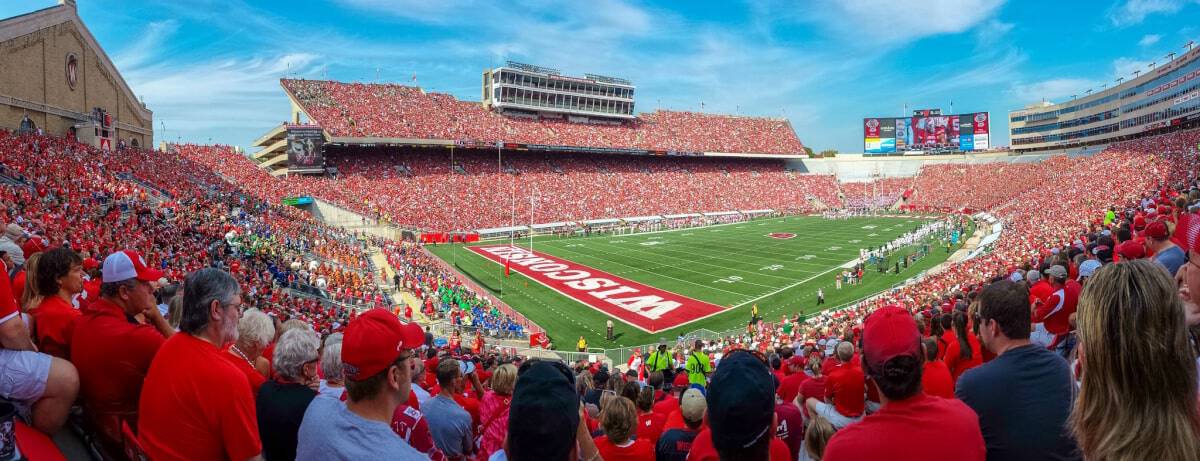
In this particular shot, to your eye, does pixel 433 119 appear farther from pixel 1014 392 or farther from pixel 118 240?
pixel 1014 392

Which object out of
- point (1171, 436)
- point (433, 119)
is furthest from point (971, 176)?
point (1171, 436)

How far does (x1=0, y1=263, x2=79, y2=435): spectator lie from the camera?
9.17 feet

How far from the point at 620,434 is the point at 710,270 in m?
28.5

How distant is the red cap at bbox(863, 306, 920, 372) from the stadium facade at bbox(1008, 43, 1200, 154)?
66.8 meters

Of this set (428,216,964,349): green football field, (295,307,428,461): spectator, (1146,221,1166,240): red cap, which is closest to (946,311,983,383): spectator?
(1146,221,1166,240): red cap

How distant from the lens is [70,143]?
2558 cm

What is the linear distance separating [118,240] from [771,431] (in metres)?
16.9

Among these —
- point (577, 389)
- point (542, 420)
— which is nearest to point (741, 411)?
point (542, 420)

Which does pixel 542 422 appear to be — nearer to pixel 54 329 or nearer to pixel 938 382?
pixel 938 382

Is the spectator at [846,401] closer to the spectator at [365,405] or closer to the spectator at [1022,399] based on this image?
the spectator at [1022,399]

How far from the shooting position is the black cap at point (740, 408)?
92.4 inches

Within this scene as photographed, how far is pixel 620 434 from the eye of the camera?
11.7 feet

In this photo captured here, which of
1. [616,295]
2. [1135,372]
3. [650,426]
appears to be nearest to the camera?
[1135,372]

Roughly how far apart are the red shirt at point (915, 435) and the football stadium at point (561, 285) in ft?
0.04
